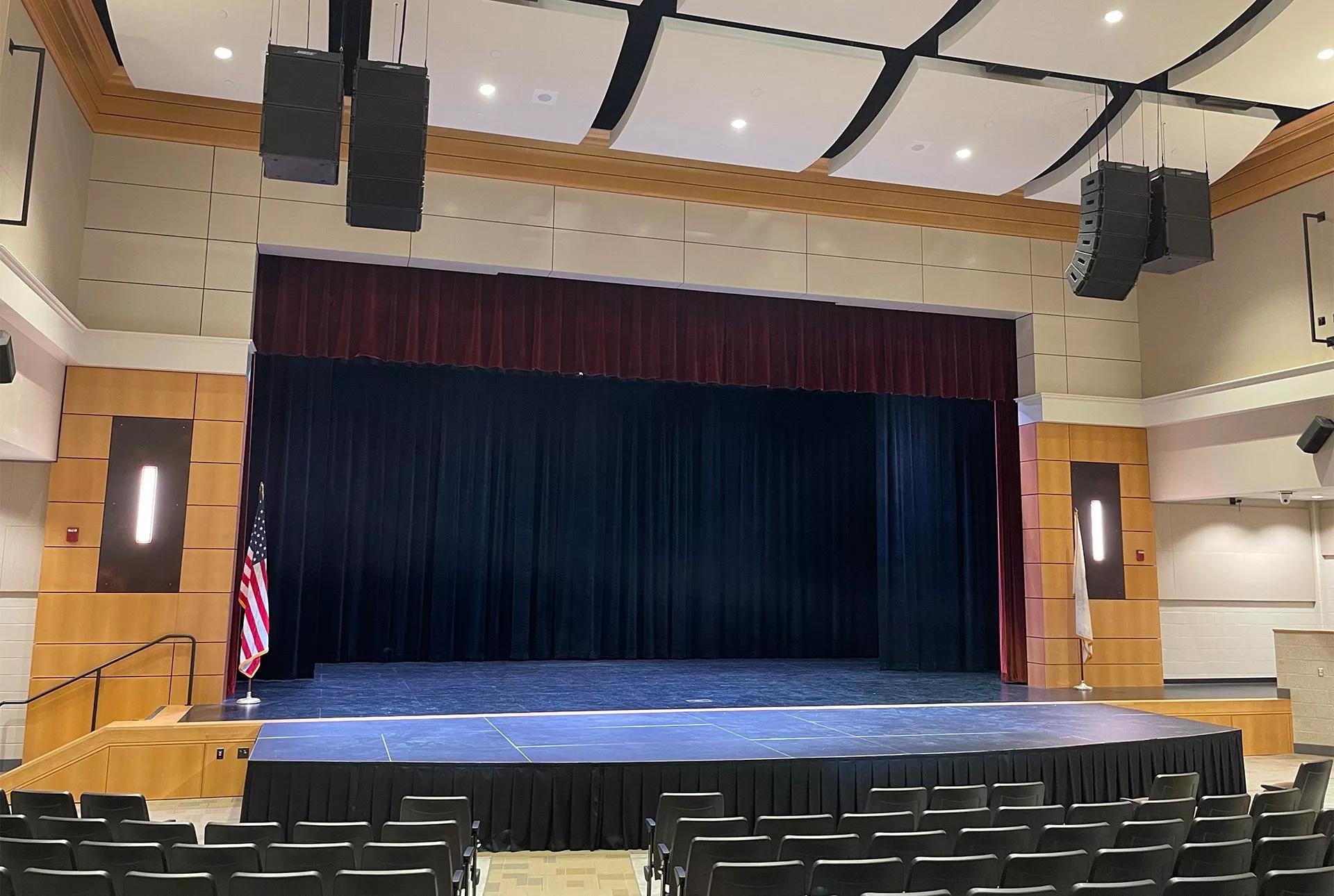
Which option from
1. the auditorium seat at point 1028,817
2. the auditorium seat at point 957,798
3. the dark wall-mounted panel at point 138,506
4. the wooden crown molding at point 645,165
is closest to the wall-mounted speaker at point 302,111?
the wooden crown molding at point 645,165

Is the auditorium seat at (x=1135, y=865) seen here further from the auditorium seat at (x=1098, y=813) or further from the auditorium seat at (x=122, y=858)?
the auditorium seat at (x=122, y=858)

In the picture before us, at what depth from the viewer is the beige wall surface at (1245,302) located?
10508 mm

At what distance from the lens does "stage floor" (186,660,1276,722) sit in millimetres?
9727

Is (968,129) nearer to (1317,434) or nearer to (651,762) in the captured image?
(1317,434)

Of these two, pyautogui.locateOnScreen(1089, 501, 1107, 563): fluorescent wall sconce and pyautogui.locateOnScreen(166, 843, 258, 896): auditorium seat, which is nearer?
pyautogui.locateOnScreen(166, 843, 258, 896): auditorium seat

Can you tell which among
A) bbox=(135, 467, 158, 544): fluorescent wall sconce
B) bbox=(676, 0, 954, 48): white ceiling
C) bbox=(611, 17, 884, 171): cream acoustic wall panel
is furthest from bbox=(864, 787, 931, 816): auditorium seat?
bbox=(135, 467, 158, 544): fluorescent wall sconce

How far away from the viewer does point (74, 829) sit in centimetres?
466

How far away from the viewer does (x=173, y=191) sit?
9.91 meters

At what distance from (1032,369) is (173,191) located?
9.89m

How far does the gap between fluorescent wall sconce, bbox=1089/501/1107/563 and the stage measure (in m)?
3.25

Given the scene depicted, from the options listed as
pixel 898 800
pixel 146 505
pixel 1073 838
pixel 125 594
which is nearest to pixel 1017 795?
pixel 898 800

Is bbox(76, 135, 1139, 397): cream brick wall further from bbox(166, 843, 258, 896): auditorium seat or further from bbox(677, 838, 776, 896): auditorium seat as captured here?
bbox(677, 838, 776, 896): auditorium seat

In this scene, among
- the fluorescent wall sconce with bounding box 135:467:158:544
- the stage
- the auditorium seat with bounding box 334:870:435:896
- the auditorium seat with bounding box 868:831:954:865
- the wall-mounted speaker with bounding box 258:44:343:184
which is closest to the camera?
the auditorium seat with bounding box 334:870:435:896

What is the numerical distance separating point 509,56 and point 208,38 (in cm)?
248
